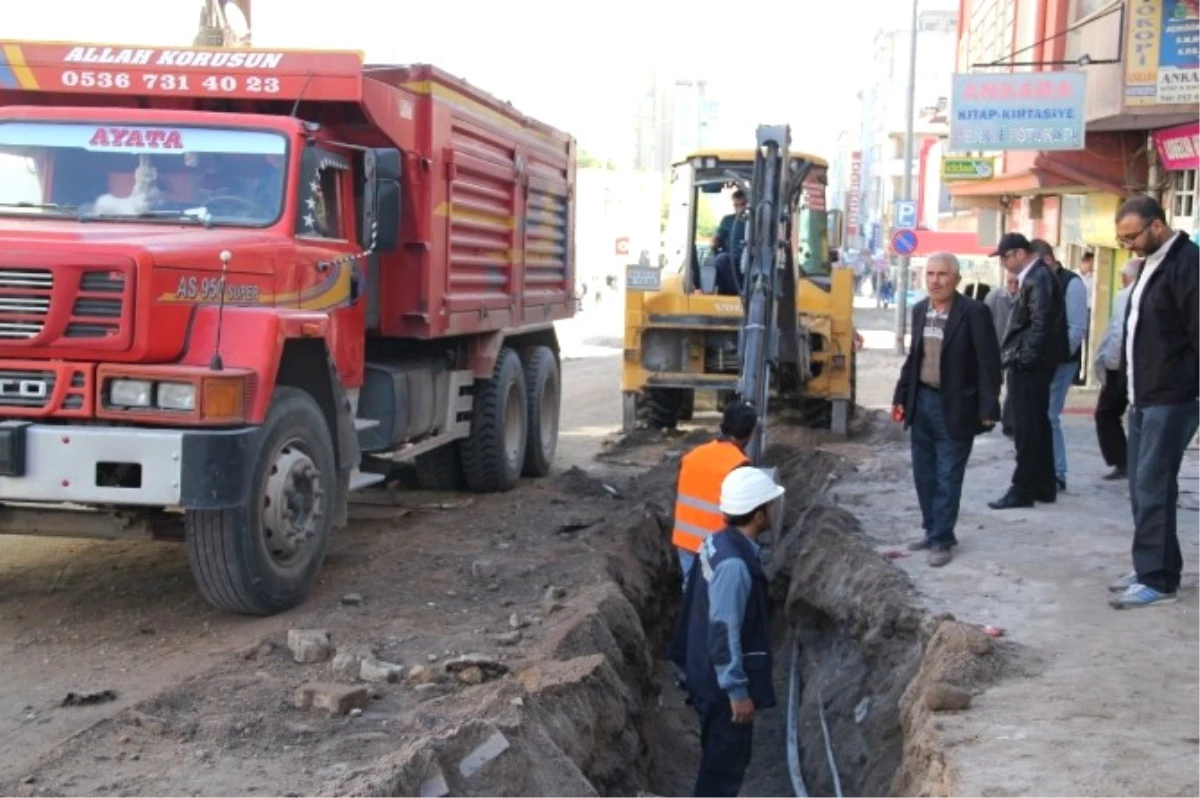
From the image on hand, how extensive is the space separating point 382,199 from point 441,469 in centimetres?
370

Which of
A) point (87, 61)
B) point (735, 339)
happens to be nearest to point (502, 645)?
point (87, 61)

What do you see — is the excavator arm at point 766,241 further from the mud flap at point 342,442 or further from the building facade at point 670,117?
the building facade at point 670,117

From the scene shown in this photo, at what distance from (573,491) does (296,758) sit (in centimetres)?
677

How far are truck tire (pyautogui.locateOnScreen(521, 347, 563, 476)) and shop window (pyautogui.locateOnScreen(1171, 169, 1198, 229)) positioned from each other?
821cm

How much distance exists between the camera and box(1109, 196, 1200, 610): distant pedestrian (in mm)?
6648

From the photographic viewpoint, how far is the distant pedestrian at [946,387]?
8.05 metres

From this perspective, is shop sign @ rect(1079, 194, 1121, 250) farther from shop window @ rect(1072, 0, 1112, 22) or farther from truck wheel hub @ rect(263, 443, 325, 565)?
truck wheel hub @ rect(263, 443, 325, 565)

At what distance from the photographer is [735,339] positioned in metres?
14.7

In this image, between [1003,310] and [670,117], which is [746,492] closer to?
[1003,310]

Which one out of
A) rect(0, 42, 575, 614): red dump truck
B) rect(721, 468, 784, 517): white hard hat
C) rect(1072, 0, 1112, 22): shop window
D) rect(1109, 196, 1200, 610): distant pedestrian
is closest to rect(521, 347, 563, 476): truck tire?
rect(0, 42, 575, 614): red dump truck

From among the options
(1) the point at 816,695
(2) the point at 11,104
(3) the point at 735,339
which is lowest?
(1) the point at 816,695

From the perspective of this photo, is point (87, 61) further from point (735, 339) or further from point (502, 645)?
point (735, 339)

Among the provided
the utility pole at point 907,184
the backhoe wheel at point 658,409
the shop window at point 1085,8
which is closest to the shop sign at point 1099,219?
the shop window at point 1085,8

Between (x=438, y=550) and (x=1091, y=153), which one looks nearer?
(x=438, y=550)
